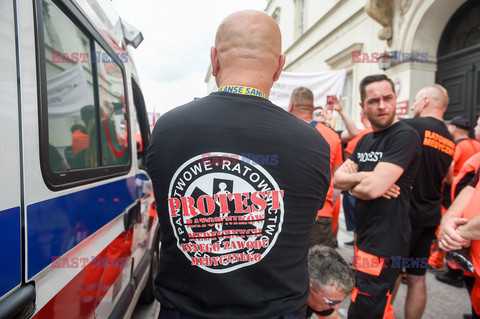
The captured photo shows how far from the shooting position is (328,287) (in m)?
1.42

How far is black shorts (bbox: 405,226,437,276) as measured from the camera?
8.11 ft

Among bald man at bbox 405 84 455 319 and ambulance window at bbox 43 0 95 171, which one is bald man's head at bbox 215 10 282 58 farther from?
bald man at bbox 405 84 455 319

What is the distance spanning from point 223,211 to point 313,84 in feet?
15.4

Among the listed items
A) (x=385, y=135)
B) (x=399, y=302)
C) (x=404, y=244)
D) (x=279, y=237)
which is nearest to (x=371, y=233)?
(x=404, y=244)

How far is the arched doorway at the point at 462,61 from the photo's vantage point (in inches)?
212

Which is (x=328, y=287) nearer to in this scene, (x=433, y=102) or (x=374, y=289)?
(x=374, y=289)

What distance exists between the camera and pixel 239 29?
1.08m

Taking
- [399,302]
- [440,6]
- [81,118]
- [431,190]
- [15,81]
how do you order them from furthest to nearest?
[440,6] < [399,302] < [431,190] < [81,118] < [15,81]

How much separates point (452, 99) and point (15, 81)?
6974 millimetres

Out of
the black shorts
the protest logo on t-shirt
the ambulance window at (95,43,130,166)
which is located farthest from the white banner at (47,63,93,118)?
the black shorts

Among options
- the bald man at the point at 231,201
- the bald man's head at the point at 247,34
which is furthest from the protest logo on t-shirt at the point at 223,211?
the bald man's head at the point at 247,34

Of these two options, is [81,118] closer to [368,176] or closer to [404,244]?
[368,176]

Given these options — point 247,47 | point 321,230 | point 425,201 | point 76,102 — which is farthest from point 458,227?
point 76,102

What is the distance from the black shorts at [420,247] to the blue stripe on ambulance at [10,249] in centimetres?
269
